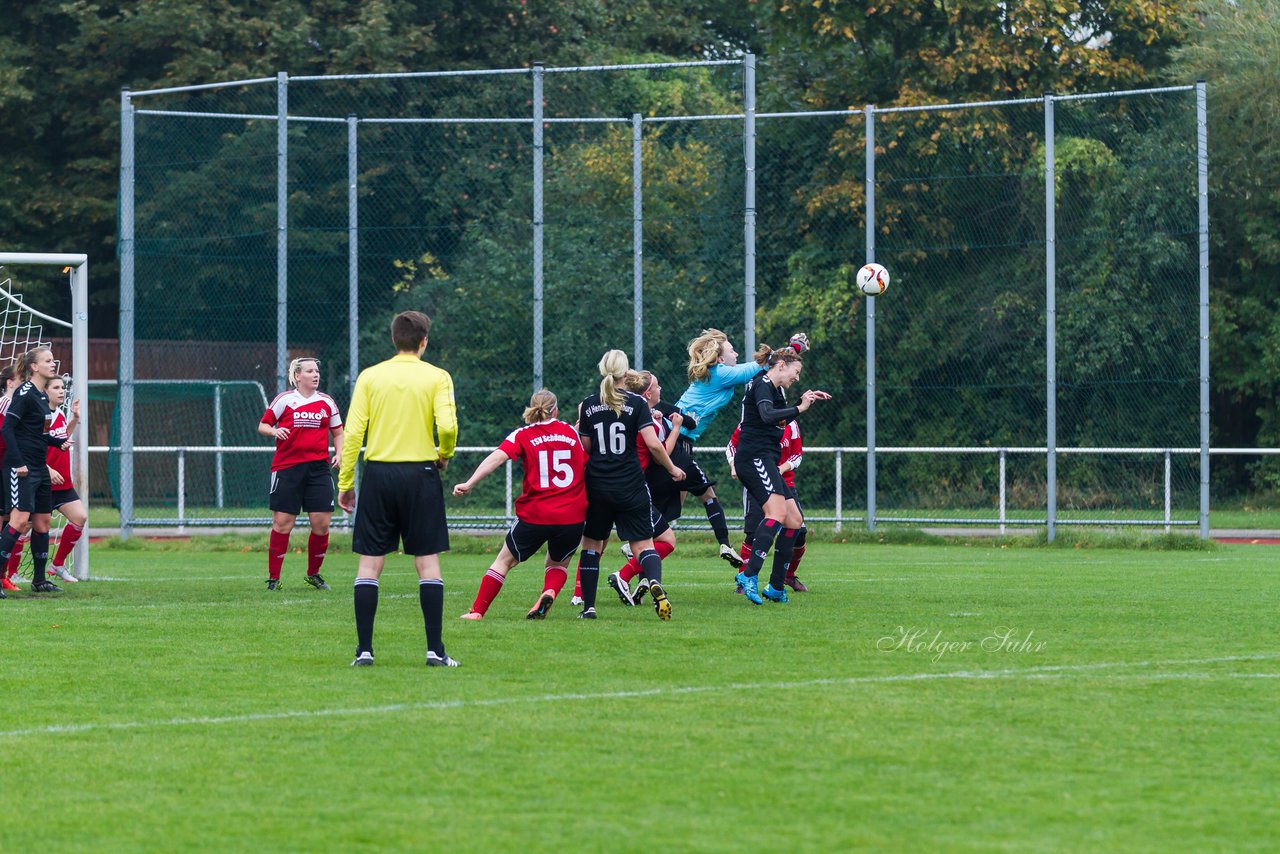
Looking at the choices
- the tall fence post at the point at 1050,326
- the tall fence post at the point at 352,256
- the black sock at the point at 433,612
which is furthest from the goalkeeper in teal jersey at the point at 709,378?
the tall fence post at the point at 352,256

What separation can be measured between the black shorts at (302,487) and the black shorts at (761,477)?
391 centimetres

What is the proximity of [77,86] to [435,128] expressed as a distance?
16.7 meters

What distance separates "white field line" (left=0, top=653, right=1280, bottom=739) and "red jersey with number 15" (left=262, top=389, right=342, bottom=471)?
24.1 ft

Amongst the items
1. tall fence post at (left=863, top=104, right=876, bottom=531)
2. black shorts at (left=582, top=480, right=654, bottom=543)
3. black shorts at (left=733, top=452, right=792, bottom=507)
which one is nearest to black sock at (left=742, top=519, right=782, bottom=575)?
black shorts at (left=733, top=452, right=792, bottom=507)

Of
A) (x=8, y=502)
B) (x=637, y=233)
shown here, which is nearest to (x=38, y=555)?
(x=8, y=502)

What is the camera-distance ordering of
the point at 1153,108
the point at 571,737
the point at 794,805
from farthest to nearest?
the point at 1153,108 → the point at 571,737 → the point at 794,805

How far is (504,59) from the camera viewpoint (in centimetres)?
3753

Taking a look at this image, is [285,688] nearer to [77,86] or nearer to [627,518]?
[627,518]

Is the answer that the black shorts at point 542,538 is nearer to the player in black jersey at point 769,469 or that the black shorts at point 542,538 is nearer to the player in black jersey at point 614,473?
the player in black jersey at point 614,473

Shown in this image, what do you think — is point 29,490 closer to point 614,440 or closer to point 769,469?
point 614,440

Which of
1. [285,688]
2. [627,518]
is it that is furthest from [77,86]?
[285,688]

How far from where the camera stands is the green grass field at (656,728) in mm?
5609

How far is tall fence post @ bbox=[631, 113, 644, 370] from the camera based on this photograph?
825 inches

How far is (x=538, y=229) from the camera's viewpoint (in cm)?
2075
